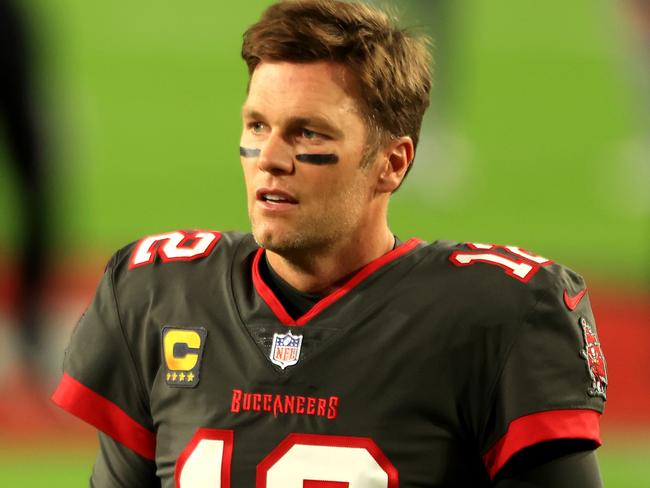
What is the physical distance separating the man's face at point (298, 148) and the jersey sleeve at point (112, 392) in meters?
0.26

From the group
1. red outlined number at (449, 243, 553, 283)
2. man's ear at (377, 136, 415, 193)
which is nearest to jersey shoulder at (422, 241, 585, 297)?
red outlined number at (449, 243, 553, 283)

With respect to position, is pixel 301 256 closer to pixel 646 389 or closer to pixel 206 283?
pixel 206 283

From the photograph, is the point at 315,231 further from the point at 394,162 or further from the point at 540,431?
the point at 540,431

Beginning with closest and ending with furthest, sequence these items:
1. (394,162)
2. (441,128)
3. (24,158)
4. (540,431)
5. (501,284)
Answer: (540,431) < (501,284) < (394,162) < (24,158) < (441,128)

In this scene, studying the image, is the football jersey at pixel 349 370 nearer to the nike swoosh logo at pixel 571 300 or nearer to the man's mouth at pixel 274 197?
the nike swoosh logo at pixel 571 300

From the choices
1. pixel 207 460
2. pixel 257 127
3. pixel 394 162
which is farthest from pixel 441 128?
pixel 207 460

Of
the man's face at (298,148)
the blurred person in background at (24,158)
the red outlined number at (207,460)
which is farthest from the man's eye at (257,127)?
the blurred person in background at (24,158)

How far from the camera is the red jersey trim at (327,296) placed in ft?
4.99

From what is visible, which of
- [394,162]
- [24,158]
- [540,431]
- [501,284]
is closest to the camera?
[540,431]

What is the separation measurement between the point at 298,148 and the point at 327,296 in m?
0.20

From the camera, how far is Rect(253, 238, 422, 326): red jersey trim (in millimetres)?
1522

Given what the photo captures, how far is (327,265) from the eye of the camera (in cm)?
156

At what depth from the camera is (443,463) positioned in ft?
4.63

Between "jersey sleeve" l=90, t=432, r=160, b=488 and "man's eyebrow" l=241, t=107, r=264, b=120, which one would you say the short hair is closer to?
"man's eyebrow" l=241, t=107, r=264, b=120
